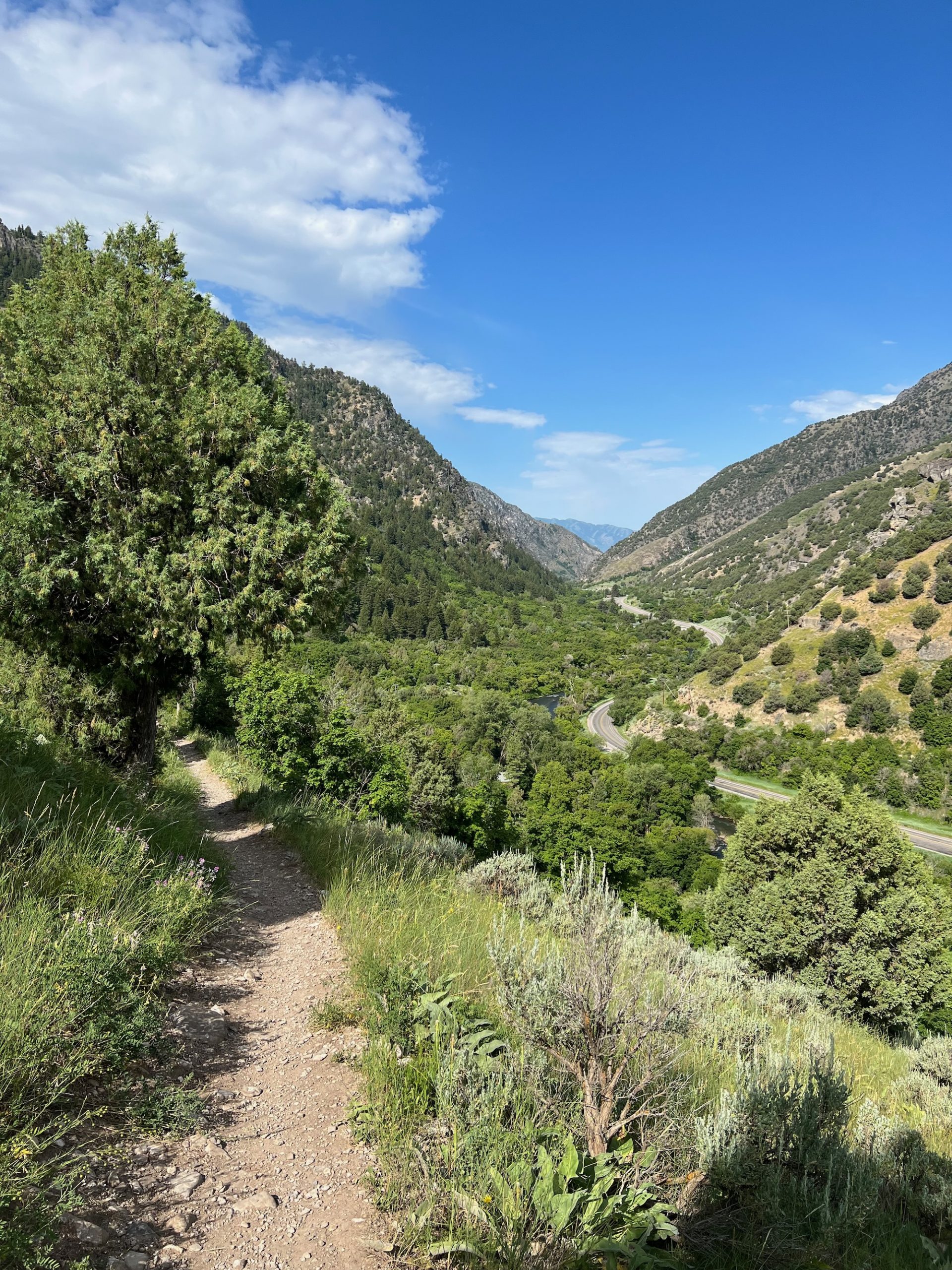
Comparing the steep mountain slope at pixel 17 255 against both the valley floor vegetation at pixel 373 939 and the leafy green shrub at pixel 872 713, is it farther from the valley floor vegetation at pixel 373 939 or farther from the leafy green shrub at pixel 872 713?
the leafy green shrub at pixel 872 713

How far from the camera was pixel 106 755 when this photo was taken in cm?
995

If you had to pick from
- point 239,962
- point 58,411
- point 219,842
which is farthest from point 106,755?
point 239,962

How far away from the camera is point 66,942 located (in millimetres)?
3350

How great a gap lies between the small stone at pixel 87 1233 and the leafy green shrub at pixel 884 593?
9960cm

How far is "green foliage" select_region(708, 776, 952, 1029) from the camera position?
51.4 ft

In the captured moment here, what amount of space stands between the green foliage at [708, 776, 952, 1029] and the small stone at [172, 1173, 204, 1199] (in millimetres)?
15676

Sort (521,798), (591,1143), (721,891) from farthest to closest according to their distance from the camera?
(521,798) < (721,891) < (591,1143)

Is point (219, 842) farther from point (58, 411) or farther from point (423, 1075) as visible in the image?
point (423, 1075)

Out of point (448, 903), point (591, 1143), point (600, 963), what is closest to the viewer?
point (591, 1143)

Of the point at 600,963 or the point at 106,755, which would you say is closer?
the point at 600,963

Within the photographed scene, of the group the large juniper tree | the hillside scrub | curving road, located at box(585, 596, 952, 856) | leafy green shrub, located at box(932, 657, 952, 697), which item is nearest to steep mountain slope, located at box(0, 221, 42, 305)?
curving road, located at box(585, 596, 952, 856)

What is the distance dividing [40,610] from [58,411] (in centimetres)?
223

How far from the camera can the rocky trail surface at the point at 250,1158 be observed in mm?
2330

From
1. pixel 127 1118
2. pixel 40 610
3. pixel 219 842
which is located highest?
pixel 40 610
